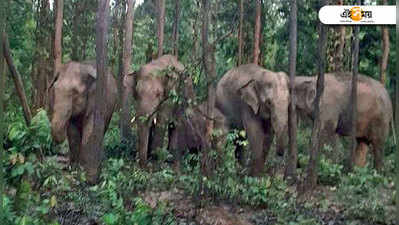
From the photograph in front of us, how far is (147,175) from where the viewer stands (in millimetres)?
7344

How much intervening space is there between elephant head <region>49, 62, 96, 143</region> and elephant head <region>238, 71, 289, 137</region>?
2.42m

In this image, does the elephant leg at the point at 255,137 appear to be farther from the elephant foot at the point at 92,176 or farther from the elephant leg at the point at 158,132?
the elephant foot at the point at 92,176

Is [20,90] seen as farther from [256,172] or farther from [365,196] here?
[256,172]

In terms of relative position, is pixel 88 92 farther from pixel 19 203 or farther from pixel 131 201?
pixel 19 203

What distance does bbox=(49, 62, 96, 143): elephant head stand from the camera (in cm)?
877

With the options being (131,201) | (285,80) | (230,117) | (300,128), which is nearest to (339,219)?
(131,201)

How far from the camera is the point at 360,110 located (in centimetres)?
1068

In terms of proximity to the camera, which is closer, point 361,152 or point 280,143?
point 280,143

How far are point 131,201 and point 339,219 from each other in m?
2.20

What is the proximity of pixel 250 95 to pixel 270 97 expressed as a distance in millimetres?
517

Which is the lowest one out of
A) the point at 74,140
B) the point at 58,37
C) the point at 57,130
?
the point at 74,140

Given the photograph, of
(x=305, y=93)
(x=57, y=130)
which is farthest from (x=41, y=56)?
(x=305, y=93)

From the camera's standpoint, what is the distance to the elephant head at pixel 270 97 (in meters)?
8.98

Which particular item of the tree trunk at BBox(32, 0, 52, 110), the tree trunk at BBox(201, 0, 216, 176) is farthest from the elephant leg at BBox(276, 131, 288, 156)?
the tree trunk at BBox(32, 0, 52, 110)
